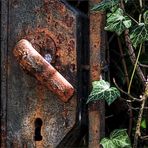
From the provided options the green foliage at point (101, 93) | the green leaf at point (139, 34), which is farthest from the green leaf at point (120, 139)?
the green leaf at point (139, 34)

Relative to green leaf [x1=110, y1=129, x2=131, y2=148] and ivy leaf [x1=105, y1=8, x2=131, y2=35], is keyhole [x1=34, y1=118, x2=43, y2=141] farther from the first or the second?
ivy leaf [x1=105, y1=8, x2=131, y2=35]

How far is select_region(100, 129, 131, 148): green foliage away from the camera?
1.17m

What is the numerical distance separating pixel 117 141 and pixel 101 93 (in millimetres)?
158

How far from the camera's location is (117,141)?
46.8 inches

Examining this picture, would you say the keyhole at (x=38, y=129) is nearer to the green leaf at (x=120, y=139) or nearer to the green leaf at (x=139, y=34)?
the green leaf at (x=120, y=139)

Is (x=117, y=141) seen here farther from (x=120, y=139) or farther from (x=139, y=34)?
(x=139, y=34)

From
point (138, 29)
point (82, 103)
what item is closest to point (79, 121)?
point (82, 103)

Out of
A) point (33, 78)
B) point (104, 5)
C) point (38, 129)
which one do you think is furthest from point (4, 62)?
point (104, 5)

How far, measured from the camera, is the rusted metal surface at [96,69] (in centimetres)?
118

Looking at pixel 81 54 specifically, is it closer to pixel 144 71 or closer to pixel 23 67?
pixel 23 67

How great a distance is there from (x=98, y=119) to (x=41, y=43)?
280 millimetres

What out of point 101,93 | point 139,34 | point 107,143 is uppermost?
point 139,34

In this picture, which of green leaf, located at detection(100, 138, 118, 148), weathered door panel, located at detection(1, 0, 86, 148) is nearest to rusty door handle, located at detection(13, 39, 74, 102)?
weathered door panel, located at detection(1, 0, 86, 148)

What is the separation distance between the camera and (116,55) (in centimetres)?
142
